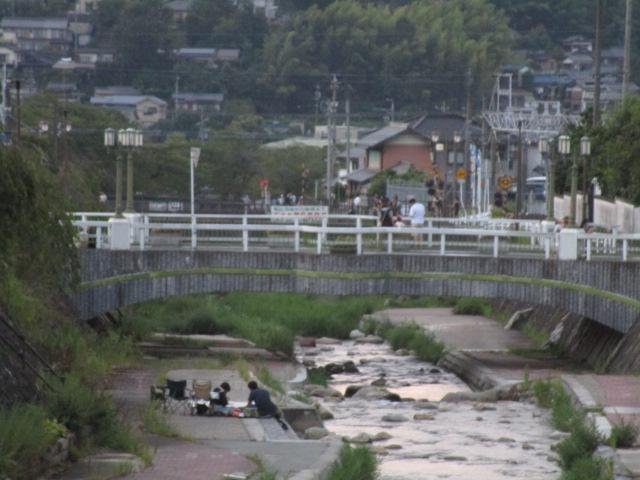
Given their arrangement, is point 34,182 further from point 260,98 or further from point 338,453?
point 260,98

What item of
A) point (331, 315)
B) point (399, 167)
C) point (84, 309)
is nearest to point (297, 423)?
point (84, 309)

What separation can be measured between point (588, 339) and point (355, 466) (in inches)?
858

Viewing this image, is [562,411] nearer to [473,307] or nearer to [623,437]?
[623,437]

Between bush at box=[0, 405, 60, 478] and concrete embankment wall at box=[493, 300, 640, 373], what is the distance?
18.1 meters

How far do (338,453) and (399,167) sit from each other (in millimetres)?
82605

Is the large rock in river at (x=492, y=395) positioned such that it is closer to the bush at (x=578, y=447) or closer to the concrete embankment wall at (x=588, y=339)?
the concrete embankment wall at (x=588, y=339)

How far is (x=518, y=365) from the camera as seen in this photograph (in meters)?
51.7

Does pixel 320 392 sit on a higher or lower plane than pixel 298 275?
lower

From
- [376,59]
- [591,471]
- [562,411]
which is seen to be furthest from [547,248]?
[376,59]

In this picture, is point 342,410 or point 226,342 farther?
point 226,342

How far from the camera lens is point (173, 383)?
3956cm

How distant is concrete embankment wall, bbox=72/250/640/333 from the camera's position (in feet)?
167

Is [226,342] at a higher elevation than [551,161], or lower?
lower

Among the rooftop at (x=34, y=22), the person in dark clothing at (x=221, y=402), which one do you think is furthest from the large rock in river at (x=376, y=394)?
the rooftop at (x=34, y=22)
